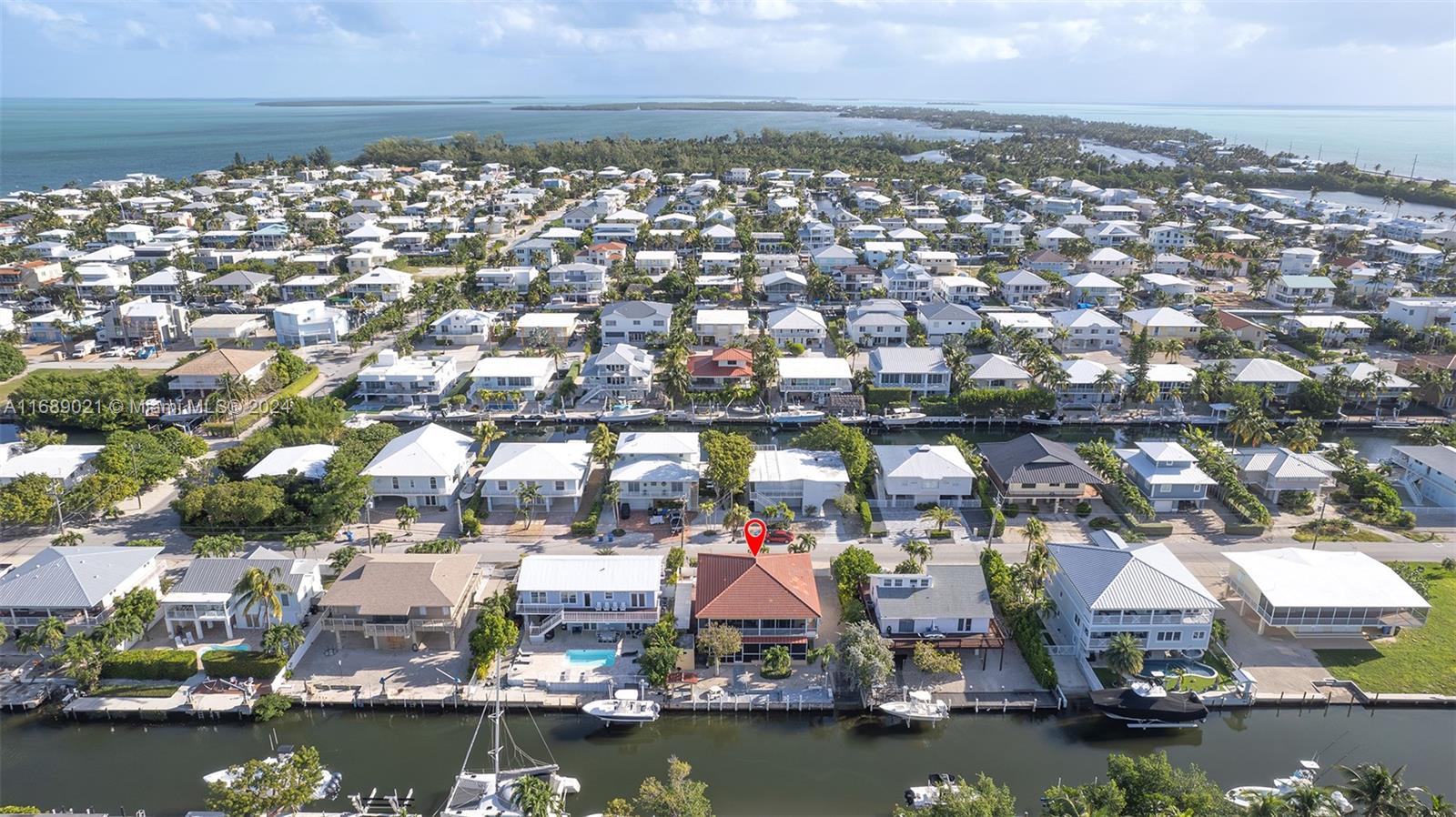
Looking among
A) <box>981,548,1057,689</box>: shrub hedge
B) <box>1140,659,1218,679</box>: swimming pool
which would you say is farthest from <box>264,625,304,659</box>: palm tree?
<box>1140,659,1218,679</box>: swimming pool

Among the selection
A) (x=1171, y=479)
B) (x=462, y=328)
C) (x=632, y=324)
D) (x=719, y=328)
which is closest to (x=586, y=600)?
(x=1171, y=479)

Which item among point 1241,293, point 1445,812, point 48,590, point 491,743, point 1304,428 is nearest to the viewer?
point 1445,812

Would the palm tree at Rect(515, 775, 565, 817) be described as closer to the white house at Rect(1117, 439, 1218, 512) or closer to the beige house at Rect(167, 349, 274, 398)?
the white house at Rect(1117, 439, 1218, 512)

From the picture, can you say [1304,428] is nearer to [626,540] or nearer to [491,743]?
[626,540]

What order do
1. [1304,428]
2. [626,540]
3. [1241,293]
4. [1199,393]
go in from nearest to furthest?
[626,540]
[1304,428]
[1199,393]
[1241,293]

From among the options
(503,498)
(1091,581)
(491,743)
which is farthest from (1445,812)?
(503,498)

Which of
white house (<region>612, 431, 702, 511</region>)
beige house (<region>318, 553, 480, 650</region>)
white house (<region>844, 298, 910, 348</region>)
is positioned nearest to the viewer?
beige house (<region>318, 553, 480, 650</region>)
